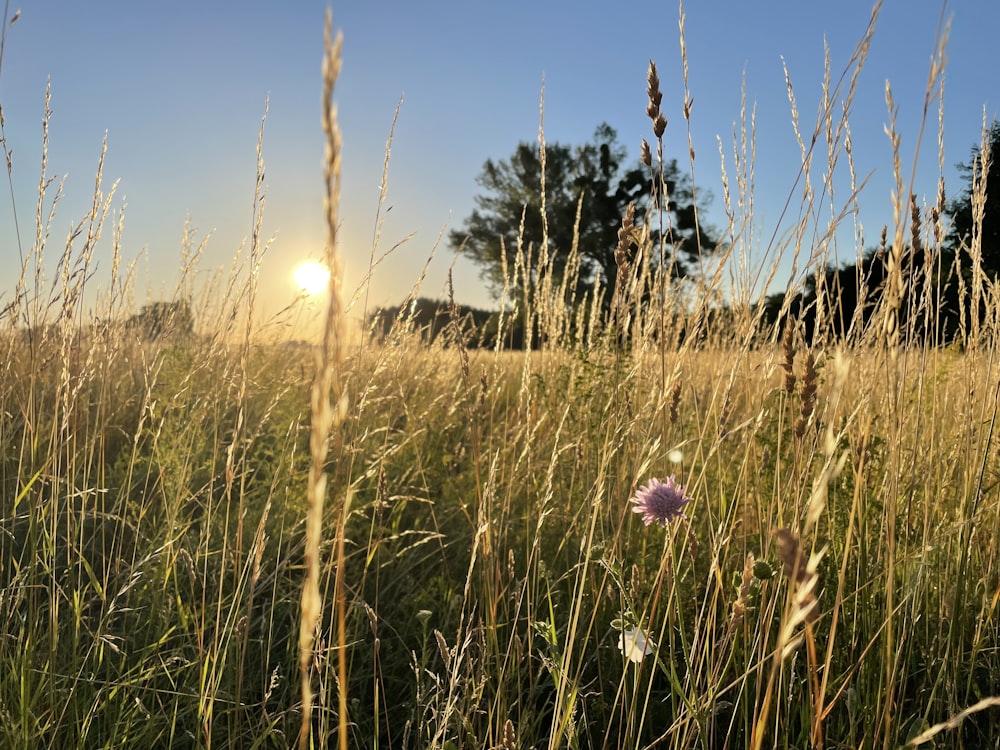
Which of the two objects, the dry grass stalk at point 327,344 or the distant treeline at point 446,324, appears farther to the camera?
the distant treeline at point 446,324

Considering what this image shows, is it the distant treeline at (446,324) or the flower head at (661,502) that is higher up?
the distant treeline at (446,324)

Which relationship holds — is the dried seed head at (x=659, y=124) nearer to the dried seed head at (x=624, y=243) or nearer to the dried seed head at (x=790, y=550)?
the dried seed head at (x=624, y=243)

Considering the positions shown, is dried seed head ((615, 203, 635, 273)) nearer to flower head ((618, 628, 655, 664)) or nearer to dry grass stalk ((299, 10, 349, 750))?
flower head ((618, 628, 655, 664))

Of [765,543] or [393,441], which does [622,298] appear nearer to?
[765,543]

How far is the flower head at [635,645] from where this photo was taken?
95 centimetres

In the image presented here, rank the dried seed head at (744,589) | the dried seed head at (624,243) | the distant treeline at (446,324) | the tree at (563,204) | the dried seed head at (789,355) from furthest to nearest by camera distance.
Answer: the tree at (563,204) → the distant treeline at (446,324) → the dried seed head at (624,243) → the dried seed head at (789,355) → the dried seed head at (744,589)

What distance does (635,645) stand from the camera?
3.29ft

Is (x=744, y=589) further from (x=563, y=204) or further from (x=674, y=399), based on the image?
(x=563, y=204)

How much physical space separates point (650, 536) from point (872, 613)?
23.3 inches

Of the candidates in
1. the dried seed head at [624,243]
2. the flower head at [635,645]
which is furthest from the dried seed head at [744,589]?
the dried seed head at [624,243]

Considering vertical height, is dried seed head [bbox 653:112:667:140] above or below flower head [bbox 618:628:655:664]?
above

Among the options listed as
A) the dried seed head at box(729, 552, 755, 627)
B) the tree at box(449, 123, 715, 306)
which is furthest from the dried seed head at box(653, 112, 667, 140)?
the tree at box(449, 123, 715, 306)

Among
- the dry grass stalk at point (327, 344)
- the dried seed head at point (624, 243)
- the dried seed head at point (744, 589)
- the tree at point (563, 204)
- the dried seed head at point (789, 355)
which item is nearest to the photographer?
the dry grass stalk at point (327, 344)

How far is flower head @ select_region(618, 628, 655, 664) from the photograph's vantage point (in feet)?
3.13
